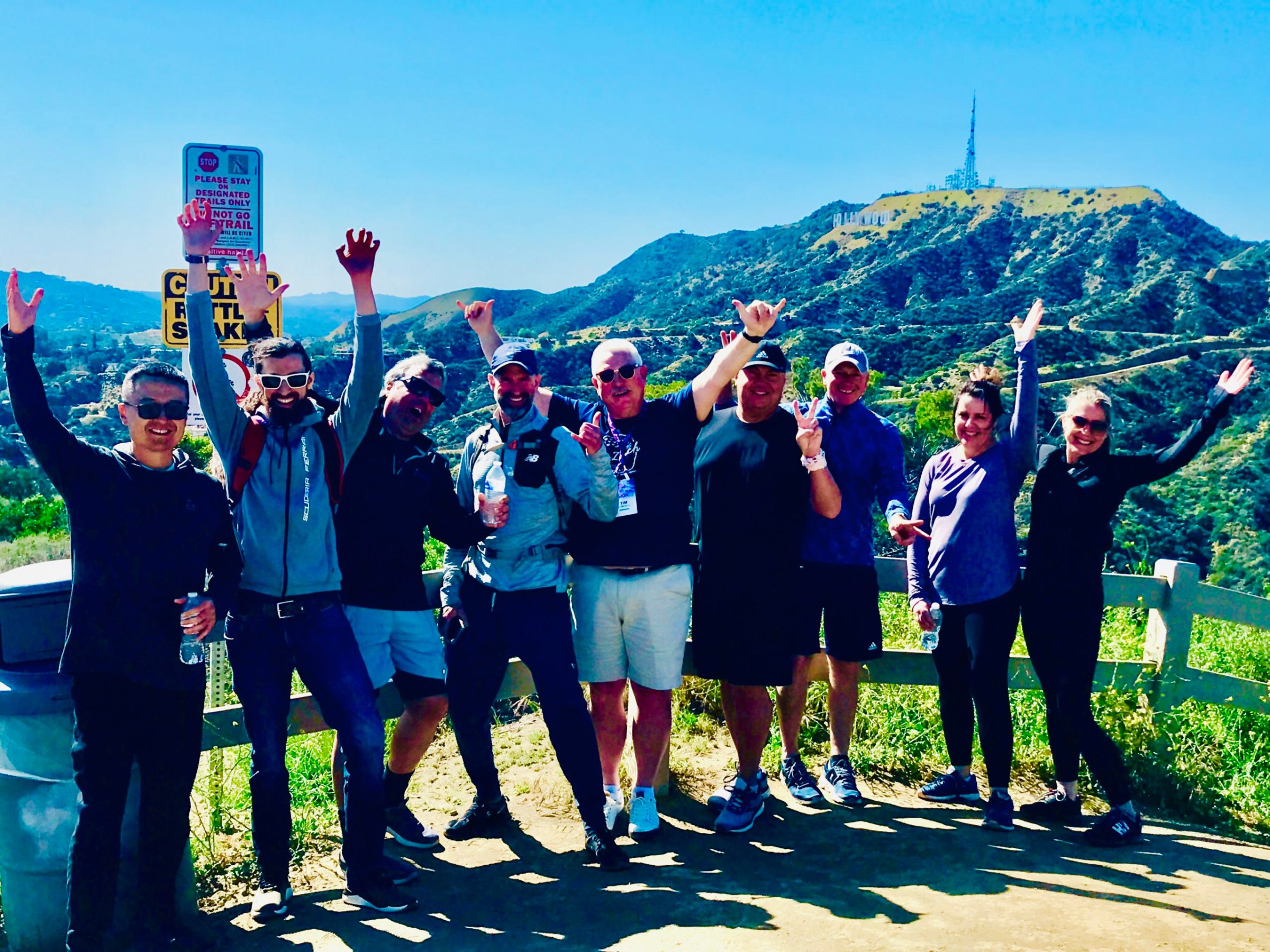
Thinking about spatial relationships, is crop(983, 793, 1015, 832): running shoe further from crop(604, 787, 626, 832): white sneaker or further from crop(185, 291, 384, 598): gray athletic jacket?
crop(185, 291, 384, 598): gray athletic jacket

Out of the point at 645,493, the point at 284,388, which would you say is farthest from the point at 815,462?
the point at 284,388

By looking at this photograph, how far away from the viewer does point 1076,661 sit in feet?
13.7

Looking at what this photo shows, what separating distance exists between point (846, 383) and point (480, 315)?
64.9 inches

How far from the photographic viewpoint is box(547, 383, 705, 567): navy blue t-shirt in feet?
13.1

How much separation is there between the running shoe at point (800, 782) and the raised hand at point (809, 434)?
4.93 ft

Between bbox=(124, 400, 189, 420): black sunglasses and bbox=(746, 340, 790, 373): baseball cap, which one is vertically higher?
bbox=(746, 340, 790, 373): baseball cap

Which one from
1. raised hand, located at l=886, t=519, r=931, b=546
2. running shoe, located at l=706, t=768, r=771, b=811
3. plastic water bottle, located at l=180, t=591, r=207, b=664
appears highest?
raised hand, located at l=886, t=519, r=931, b=546

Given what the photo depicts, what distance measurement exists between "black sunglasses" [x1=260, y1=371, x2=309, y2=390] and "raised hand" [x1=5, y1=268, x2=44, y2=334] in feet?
2.20

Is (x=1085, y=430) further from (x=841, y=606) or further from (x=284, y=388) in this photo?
(x=284, y=388)

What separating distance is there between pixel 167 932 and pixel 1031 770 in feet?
12.1

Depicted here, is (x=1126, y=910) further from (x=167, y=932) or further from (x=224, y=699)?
(x=224, y=699)

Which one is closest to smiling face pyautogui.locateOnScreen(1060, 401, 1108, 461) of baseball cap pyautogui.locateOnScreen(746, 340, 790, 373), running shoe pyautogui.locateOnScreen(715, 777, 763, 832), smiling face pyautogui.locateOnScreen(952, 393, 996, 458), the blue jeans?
smiling face pyautogui.locateOnScreen(952, 393, 996, 458)

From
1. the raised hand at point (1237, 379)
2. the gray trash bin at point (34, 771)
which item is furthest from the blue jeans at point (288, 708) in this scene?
the raised hand at point (1237, 379)

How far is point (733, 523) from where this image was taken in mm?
4117
